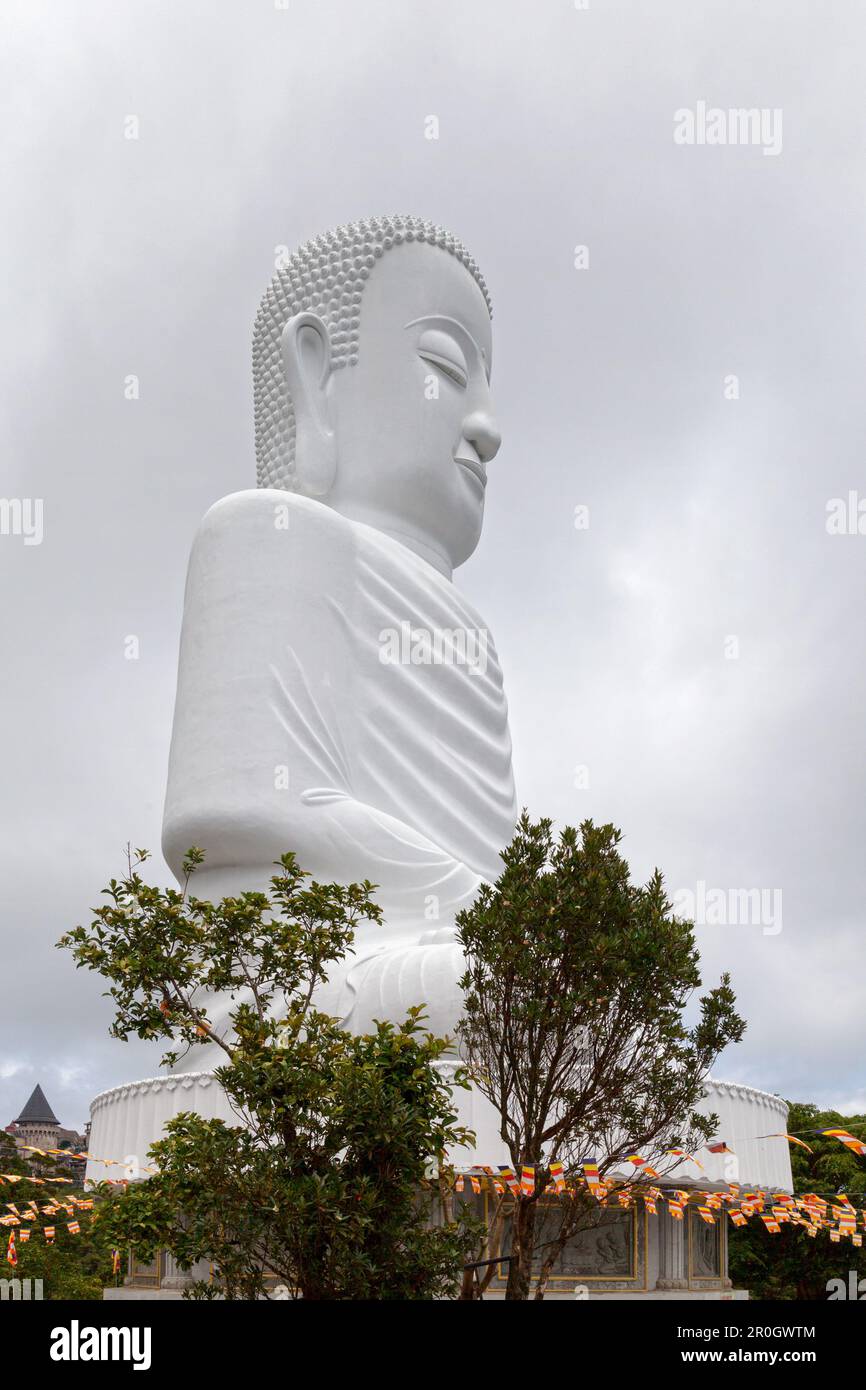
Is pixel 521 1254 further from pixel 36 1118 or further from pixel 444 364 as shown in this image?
pixel 36 1118

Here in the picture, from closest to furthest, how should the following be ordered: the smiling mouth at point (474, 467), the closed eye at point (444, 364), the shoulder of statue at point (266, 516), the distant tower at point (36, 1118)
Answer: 1. the shoulder of statue at point (266, 516)
2. the closed eye at point (444, 364)
3. the smiling mouth at point (474, 467)
4. the distant tower at point (36, 1118)

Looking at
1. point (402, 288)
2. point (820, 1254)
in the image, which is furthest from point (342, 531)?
point (820, 1254)

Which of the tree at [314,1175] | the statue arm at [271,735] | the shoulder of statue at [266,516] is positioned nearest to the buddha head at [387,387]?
the shoulder of statue at [266,516]

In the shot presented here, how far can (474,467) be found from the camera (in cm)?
1196

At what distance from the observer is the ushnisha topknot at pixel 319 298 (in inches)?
465

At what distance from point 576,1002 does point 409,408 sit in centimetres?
681

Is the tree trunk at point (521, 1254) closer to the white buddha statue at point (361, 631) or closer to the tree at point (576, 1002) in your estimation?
the tree at point (576, 1002)

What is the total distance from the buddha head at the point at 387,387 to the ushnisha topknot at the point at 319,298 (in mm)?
12

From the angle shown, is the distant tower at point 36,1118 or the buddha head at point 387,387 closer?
the buddha head at point 387,387

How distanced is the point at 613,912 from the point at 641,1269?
2.99 metres

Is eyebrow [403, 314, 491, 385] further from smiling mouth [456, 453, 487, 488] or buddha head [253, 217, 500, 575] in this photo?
smiling mouth [456, 453, 487, 488]

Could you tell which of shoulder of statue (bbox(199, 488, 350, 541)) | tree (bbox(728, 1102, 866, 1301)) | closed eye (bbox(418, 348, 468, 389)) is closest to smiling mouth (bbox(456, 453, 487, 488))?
closed eye (bbox(418, 348, 468, 389))

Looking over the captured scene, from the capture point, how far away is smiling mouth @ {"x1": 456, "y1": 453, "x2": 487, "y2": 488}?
38.9ft
